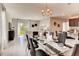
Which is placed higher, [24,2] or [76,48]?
[24,2]

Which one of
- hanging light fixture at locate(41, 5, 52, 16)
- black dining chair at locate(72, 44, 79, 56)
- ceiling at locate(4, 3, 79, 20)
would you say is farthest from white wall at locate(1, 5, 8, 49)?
black dining chair at locate(72, 44, 79, 56)

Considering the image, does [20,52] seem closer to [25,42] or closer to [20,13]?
[25,42]

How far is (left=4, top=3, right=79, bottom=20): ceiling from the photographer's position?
218 cm

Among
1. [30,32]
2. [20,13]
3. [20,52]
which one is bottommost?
[20,52]

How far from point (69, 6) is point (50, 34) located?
0.53 m

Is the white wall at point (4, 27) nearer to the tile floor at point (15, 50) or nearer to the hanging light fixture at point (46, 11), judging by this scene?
the tile floor at point (15, 50)

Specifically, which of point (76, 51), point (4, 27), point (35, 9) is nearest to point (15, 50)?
point (4, 27)

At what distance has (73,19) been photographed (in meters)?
2.19

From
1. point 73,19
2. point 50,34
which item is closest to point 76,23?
point 73,19

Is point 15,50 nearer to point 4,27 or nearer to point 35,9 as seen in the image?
point 4,27

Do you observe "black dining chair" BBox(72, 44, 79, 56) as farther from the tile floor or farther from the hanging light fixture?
the tile floor

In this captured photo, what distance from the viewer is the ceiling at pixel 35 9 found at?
85.7 inches

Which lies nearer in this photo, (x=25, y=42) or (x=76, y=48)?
(x=76, y=48)

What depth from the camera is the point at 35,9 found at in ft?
7.29
